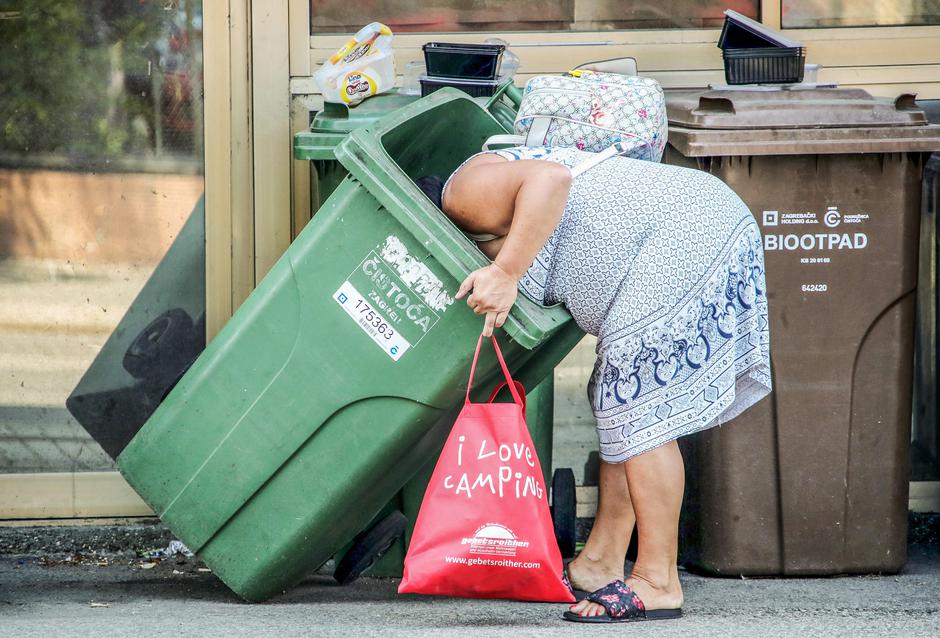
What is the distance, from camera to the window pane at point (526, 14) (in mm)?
4184

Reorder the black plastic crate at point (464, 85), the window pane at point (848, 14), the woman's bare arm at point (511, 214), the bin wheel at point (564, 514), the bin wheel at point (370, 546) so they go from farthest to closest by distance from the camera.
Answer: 1. the window pane at point (848, 14)
2. the black plastic crate at point (464, 85)
3. the bin wheel at point (564, 514)
4. the bin wheel at point (370, 546)
5. the woman's bare arm at point (511, 214)

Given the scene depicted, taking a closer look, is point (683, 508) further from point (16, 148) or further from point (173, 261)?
point (16, 148)

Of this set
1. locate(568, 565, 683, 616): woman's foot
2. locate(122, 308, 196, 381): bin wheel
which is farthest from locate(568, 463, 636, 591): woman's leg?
locate(122, 308, 196, 381): bin wheel

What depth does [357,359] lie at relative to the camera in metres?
3.04

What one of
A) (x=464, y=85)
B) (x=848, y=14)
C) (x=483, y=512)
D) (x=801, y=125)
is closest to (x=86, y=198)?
(x=464, y=85)

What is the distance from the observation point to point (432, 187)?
3.16 metres

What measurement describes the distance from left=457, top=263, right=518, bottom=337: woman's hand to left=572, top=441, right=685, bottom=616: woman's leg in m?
0.52

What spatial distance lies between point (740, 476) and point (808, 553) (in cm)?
30

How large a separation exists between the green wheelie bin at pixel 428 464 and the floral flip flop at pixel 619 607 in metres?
0.47

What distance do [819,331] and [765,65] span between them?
0.81 m

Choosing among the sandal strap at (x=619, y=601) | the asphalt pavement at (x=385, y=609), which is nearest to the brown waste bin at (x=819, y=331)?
the asphalt pavement at (x=385, y=609)

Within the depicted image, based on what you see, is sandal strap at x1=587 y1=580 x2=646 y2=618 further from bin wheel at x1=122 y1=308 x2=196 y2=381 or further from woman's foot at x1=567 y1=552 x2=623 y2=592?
bin wheel at x1=122 y1=308 x2=196 y2=381

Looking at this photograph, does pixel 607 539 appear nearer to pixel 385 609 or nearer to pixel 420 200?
pixel 385 609

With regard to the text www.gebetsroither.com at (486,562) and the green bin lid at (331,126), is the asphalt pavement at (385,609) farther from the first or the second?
the green bin lid at (331,126)
